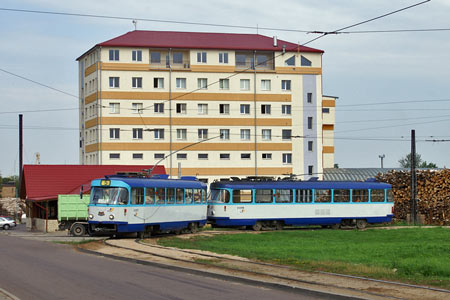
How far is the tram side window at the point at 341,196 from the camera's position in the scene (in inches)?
1727

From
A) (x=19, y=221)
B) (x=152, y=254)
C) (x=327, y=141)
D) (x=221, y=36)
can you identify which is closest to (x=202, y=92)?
(x=221, y=36)

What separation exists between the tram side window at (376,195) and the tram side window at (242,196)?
29.9 ft

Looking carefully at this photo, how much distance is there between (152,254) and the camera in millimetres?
23406

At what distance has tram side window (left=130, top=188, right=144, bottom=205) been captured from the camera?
107ft

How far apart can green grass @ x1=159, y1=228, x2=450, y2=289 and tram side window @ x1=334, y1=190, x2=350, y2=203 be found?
406 inches

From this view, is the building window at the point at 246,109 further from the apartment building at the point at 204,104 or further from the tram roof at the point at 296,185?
the tram roof at the point at 296,185

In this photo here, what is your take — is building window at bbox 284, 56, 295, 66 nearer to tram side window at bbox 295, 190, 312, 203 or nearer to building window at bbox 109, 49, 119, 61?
building window at bbox 109, 49, 119, 61

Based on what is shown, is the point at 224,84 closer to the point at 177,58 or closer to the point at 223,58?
the point at 223,58

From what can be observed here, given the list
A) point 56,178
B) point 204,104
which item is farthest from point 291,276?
point 204,104

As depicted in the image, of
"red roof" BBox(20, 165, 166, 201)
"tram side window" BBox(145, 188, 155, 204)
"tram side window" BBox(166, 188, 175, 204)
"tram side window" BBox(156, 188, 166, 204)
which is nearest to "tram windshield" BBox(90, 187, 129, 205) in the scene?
"tram side window" BBox(145, 188, 155, 204)

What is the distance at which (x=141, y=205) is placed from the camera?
3312 centimetres

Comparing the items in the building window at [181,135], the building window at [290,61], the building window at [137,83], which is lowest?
the building window at [181,135]

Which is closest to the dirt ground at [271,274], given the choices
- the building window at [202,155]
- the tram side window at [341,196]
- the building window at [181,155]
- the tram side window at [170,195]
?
the tram side window at [170,195]

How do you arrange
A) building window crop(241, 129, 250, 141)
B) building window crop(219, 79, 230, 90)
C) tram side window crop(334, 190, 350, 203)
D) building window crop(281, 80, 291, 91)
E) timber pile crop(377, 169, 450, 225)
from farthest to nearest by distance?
building window crop(281, 80, 291, 91) < building window crop(241, 129, 250, 141) < building window crop(219, 79, 230, 90) < timber pile crop(377, 169, 450, 225) < tram side window crop(334, 190, 350, 203)
